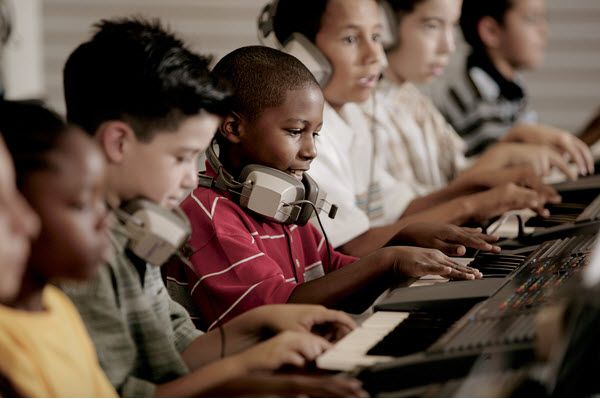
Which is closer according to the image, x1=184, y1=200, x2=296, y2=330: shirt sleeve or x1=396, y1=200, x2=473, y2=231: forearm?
x1=184, y1=200, x2=296, y2=330: shirt sleeve

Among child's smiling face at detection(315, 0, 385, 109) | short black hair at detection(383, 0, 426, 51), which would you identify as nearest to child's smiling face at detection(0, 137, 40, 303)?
child's smiling face at detection(315, 0, 385, 109)

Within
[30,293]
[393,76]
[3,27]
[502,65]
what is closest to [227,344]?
[30,293]

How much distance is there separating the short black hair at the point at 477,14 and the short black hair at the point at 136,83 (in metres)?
Answer: 3.04

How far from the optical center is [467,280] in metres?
1.78

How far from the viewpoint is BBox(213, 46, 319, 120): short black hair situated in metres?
1.86

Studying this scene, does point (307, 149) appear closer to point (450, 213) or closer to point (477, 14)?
point (450, 213)

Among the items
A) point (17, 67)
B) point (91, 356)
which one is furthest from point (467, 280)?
point (17, 67)

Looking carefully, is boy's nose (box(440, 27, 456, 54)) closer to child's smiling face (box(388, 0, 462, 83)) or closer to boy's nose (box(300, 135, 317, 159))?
child's smiling face (box(388, 0, 462, 83))

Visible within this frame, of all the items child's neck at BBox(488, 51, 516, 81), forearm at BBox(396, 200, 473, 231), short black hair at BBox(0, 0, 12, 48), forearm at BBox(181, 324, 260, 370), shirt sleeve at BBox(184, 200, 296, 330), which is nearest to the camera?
forearm at BBox(181, 324, 260, 370)

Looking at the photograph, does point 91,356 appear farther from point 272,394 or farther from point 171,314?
point 171,314

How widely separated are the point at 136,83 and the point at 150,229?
0.70 ft

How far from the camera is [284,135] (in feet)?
6.09

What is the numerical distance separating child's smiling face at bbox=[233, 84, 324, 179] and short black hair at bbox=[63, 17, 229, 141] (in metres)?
0.34

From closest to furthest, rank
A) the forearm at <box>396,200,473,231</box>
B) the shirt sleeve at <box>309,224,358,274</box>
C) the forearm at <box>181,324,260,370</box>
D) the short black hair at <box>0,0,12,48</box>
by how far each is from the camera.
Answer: the forearm at <box>181,324,260,370</box> → the shirt sleeve at <box>309,224,358,274</box> → the forearm at <box>396,200,473,231</box> → the short black hair at <box>0,0,12,48</box>
